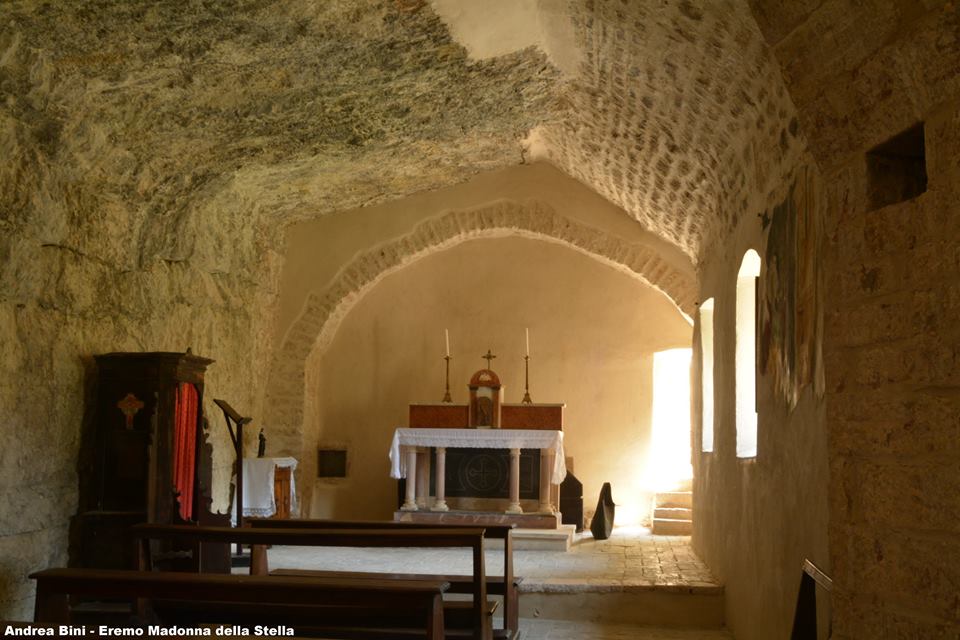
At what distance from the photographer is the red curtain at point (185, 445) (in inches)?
237

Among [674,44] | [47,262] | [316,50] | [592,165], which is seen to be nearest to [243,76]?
[316,50]

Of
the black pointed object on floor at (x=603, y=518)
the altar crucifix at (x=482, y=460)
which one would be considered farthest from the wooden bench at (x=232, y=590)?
the black pointed object on floor at (x=603, y=518)

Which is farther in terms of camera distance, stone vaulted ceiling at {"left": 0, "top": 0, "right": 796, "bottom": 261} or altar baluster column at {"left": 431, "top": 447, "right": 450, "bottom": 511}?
altar baluster column at {"left": 431, "top": 447, "right": 450, "bottom": 511}

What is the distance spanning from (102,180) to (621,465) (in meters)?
6.78

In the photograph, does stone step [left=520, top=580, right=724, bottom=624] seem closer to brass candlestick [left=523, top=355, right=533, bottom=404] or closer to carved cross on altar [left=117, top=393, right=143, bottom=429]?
carved cross on altar [left=117, top=393, right=143, bottom=429]

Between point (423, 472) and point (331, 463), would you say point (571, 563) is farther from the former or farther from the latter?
point (331, 463)

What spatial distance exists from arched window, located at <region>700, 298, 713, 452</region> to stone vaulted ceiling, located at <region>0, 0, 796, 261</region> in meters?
0.63

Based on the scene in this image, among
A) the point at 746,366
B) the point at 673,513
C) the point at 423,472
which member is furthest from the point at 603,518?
the point at 746,366

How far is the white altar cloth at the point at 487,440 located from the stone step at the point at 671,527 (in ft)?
4.93

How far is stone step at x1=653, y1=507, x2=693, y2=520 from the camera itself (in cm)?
995

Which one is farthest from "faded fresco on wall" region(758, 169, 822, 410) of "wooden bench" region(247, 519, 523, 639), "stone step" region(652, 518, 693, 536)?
"stone step" region(652, 518, 693, 536)

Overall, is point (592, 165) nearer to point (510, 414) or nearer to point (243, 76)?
point (510, 414)

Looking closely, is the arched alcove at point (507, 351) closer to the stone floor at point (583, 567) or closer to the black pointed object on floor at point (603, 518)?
the black pointed object on floor at point (603, 518)

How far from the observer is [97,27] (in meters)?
4.60
